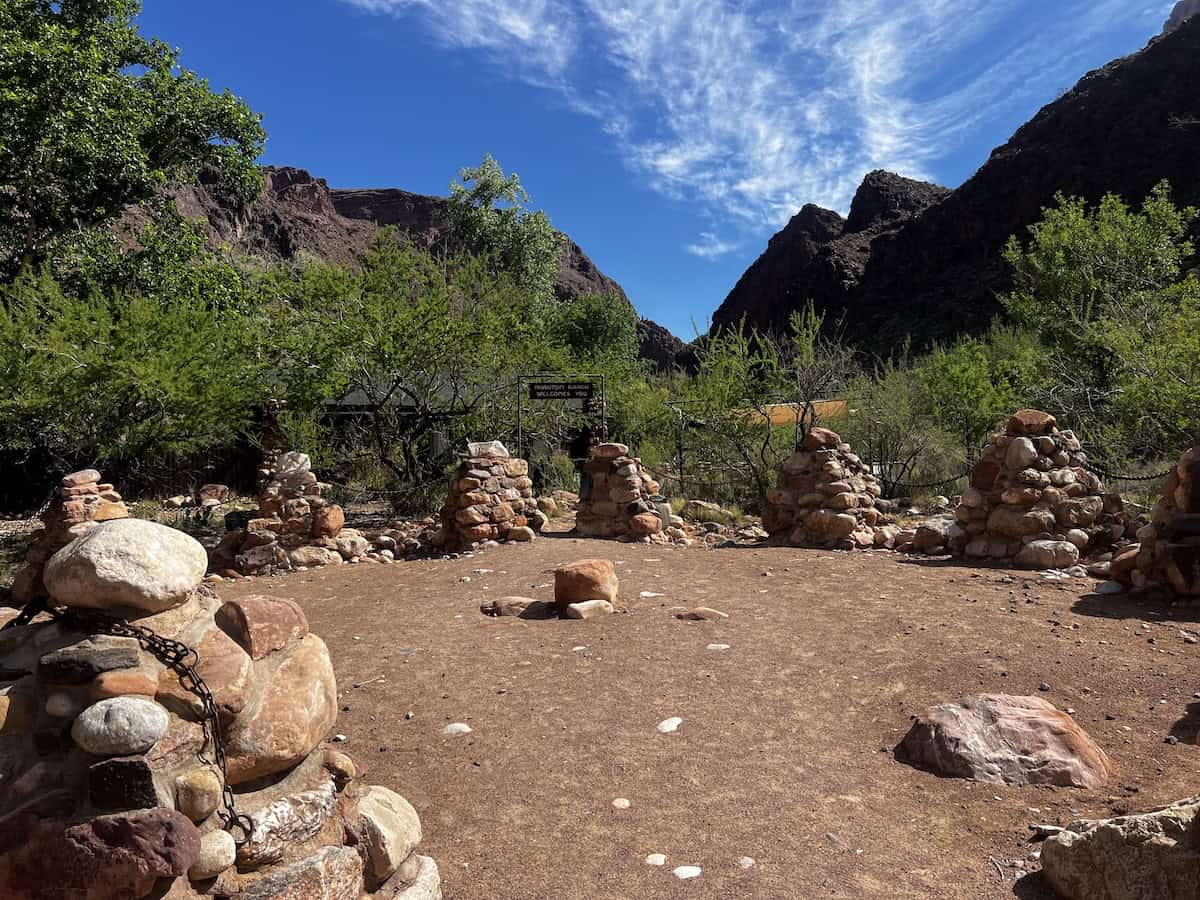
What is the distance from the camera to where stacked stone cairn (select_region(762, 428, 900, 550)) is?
9680 millimetres

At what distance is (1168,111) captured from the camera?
48.4 m

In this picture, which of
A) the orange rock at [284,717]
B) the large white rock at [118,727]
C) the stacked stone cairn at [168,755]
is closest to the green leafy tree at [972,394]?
the orange rock at [284,717]

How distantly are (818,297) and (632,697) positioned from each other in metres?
71.0

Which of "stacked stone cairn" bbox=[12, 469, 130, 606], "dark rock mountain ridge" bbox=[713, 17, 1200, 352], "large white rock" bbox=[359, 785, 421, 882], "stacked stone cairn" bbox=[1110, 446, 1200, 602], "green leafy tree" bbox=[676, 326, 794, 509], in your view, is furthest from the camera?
"dark rock mountain ridge" bbox=[713, 17, 1200, 352]

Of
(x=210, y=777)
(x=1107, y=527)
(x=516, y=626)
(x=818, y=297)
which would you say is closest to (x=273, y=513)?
(x=516, y=626)

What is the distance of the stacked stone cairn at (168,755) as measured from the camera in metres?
1.92

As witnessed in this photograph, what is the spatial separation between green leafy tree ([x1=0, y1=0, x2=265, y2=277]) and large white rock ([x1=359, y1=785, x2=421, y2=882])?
1438 cm

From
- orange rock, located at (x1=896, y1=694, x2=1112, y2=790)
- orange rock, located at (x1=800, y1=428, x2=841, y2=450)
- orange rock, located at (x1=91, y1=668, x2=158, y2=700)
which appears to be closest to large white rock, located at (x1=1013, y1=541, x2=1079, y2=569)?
orange rock, located at (x1=800, y1=428, x2=841, y2=450)

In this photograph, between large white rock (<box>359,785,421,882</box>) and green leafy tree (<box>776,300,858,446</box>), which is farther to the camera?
green leafy tree (<box>776,300,858,446</box>)

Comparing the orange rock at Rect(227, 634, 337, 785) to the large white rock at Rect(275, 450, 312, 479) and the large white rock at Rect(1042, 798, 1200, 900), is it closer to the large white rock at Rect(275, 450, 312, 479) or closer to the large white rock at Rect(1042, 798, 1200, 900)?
the large white rock at Rect(1042, 798, 1200, 900)

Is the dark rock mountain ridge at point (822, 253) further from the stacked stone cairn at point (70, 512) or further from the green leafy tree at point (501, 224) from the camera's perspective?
the stacked stone cairn at point (70, 512)

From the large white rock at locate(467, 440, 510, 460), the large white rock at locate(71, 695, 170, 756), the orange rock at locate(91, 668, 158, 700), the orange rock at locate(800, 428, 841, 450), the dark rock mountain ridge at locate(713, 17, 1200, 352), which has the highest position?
the dark rock mountain ridge at locate(713, 17, 1200, 352)

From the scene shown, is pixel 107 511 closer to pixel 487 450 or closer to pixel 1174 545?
pixel 487 450

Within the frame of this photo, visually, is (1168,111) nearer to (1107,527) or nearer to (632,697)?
(1107,527)
